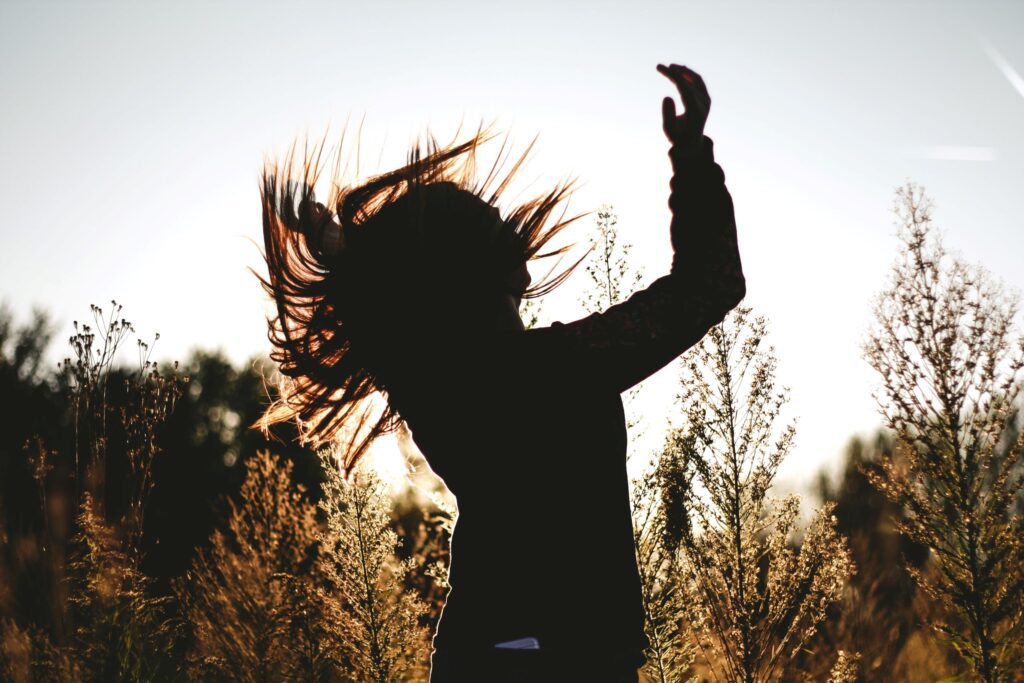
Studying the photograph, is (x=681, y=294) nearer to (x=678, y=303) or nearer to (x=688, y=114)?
(x=678, y=303)

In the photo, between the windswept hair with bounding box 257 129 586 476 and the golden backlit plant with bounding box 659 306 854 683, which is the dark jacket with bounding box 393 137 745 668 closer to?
the windswept hair with bounding box 257 129 586 476

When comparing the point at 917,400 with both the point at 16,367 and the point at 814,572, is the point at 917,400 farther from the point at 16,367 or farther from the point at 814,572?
the point at 16,367

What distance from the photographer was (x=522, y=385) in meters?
1.17

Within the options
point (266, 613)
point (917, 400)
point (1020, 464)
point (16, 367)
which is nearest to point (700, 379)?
point (917, 400)

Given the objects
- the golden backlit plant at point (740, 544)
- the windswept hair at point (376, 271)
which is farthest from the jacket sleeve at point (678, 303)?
the golden backlit plant at point (740, 544)

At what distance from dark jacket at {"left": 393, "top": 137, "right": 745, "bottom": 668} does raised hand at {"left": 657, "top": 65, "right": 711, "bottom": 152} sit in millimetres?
30

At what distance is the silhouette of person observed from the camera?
1114 mm

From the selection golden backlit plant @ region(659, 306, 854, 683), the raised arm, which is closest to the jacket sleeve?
the raised arm

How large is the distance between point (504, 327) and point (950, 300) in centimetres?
836

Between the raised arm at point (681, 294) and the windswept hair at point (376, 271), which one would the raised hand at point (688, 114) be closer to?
the raised arm at point (681, 294)

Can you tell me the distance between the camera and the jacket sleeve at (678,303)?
108cm

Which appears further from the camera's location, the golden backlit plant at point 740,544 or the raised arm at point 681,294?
the golden backlit plant at point 740,544

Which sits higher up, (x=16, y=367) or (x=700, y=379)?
(x=16, y=367)

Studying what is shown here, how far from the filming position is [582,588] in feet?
3.73
